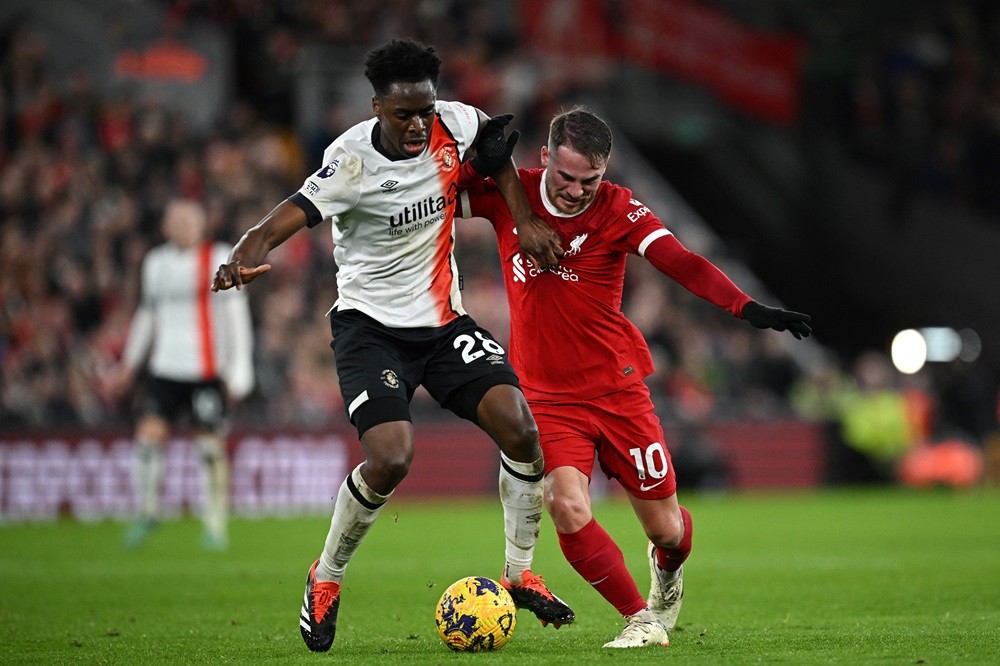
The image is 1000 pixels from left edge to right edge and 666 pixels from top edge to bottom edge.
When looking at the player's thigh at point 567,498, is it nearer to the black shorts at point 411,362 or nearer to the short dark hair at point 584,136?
the black shorts at point 411,362

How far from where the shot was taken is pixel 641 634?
619cm

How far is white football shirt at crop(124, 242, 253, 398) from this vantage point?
12.0m

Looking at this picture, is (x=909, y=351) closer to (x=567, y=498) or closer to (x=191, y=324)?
(x=191, y=324)

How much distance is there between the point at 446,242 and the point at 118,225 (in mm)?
11861

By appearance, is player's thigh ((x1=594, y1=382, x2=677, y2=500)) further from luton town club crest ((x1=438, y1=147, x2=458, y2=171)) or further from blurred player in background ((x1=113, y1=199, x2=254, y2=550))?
blurred player in background ((x1=113, y1=199, x2=254, y2=550))

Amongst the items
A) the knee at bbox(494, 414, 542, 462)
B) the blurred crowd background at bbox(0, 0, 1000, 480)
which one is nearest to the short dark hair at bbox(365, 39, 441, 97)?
the knee at bbox(494, 414, 542, 462)

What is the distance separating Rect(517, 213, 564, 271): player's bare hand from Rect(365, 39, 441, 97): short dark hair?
0.74 meters

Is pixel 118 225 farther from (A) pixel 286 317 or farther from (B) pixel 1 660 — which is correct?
(B) pixel 1 660

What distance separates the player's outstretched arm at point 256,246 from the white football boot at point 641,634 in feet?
6.97

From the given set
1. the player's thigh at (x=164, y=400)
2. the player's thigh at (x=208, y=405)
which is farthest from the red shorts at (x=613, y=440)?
the player's thigh at (x=164, y=400)

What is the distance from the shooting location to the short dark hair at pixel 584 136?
20.5 feet

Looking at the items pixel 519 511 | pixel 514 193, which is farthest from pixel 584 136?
pixel 519 511

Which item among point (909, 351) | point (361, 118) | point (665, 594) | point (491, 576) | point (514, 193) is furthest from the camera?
point (909, 351)

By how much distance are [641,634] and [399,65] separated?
2.58 meters
